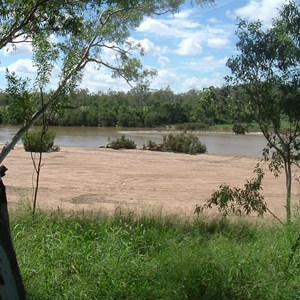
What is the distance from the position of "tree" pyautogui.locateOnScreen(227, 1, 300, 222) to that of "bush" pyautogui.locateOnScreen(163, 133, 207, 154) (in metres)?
35.2

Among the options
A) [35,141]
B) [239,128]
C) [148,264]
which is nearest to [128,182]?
[35,141]

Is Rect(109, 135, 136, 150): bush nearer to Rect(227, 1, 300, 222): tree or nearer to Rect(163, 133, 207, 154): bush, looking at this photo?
Rect(163, 133, 207, 154): bush

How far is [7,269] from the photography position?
3.06 meters

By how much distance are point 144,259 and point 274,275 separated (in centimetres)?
141

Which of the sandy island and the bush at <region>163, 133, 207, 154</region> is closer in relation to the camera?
the sandy island

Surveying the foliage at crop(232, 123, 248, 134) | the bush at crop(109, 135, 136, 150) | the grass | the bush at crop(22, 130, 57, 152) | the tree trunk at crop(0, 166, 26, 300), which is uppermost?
the foliage at crop(232, 123, 248, 134)

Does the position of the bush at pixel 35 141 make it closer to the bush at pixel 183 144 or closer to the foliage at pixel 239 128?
the foliage at pixel 239 128

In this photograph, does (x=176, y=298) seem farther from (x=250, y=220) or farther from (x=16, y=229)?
(x=250, y=220)

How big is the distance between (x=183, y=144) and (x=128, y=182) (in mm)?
23526

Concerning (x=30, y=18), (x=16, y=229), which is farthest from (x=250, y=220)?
(x=30, y=18)

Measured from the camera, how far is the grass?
15.6 feet

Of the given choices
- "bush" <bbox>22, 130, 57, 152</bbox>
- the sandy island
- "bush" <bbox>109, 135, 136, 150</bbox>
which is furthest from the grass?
"bush" <bbox>109, 135, 136, 150</bbox>

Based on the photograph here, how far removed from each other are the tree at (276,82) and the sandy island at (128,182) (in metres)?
3.39

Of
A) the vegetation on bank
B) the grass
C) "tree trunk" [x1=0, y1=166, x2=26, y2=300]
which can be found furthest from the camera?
the vegetation on bank
